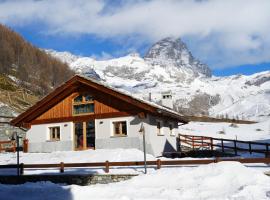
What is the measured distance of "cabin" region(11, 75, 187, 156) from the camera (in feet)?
92.8

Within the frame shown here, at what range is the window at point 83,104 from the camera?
30.3 m

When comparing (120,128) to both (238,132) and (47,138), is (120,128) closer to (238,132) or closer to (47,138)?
(47,138)

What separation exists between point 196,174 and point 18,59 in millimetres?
67693

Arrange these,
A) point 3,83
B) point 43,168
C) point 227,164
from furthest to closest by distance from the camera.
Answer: point 3,83 < point 43,168 < point 227,164

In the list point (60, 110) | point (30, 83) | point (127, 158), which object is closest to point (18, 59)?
point (30, 83)

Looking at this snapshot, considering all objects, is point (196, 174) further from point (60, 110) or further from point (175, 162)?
point (60, 110)

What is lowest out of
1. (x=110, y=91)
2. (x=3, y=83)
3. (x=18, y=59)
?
(x=110, y=91)

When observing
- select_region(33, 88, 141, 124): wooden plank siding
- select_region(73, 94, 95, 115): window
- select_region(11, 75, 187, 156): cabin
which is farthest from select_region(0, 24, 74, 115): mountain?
select_region(73, 94, 95, 115): window

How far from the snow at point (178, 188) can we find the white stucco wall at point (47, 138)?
36.2ft

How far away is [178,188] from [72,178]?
6.43m

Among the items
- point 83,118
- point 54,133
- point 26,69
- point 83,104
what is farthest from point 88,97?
point 26,69

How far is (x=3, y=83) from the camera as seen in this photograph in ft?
197

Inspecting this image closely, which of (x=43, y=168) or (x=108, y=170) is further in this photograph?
(x=43, y=168)

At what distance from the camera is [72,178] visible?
20.9 m
